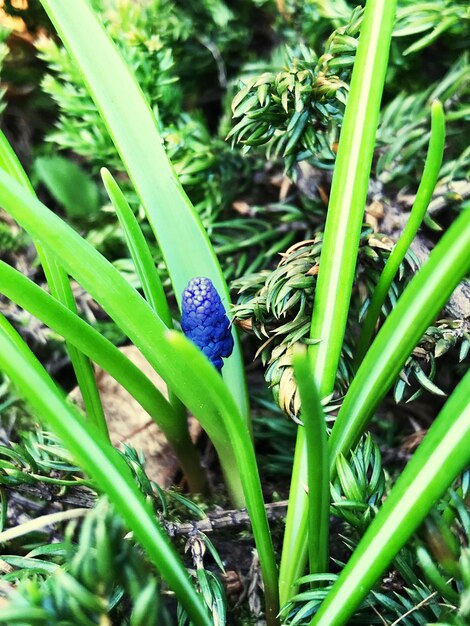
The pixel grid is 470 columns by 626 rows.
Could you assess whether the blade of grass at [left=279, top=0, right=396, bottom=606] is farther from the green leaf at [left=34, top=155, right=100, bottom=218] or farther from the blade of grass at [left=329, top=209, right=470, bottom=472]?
the green leaf at [left=34, top=155, right=100, bottom=218]

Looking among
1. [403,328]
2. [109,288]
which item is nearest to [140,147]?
[109,288]

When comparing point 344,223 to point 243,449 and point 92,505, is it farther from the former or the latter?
point 92,505

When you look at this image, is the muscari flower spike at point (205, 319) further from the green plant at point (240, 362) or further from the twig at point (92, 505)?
the twig at point (92, 505)

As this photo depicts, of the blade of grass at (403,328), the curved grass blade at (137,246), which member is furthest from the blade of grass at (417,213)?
the curved grass blade at (137,246)

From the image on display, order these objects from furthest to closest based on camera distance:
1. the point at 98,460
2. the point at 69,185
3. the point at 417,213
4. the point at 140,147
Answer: the point at 69,185, the point at 140,147, the point at 417,213, the point at 98,460

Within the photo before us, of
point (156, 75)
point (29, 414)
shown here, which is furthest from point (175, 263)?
point (156, 75)
